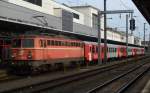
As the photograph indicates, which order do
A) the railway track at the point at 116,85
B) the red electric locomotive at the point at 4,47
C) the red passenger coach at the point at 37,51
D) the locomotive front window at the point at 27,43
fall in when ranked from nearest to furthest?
the railway track at the point at 116,85 → the red passenger coach at the point at 37,51 → the locomotive front window at the point at 27,43 → the red electric locomotive at the point at 4,47

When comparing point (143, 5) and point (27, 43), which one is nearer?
point (27, 43)

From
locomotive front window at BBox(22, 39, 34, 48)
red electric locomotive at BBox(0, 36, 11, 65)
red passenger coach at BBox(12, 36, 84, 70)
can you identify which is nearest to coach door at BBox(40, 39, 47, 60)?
red passenger coach at BBox(12, 36, 84, 70)

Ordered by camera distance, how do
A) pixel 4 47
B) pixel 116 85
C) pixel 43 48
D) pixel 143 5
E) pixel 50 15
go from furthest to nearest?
pixel 50 15 → pixel 4 47 → pixel 43 48 → pixel 143 5 → pixel 116 85

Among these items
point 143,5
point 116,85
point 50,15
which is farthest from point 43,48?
point 50,15

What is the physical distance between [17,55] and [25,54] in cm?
59

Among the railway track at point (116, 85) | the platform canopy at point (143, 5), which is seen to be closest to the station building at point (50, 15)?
the platform canopy at point (143, 5)

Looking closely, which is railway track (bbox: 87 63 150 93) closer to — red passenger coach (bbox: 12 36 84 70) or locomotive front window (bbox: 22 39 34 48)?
red passenger coach (bbox: 12 36 84 70)

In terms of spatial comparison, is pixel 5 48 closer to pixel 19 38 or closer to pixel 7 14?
pixel 19 38

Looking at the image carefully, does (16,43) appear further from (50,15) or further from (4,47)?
(50,15)

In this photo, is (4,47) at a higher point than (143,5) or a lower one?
lower

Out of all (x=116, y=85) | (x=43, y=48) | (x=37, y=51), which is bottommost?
(x=116, y=85)

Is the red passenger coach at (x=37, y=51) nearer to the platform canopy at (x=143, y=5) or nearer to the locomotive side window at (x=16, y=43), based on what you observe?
the locomotive side window at (x=16, y=43)

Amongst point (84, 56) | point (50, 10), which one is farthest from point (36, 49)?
point (50, 10)

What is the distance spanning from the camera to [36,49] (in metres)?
29.0
